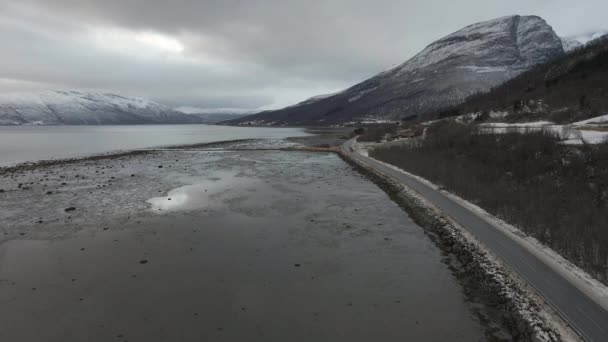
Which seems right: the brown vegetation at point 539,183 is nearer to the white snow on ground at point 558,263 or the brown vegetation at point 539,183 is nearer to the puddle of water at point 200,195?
the white snow on ground at point 558,263

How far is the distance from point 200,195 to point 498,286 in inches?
749

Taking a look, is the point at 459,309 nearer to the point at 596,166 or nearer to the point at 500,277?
the point at 500,277

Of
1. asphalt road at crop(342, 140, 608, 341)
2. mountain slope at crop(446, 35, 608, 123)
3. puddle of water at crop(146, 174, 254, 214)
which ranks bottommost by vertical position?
puddle of water at crop(146, 174, 254, 214)

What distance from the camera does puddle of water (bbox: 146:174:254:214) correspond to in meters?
19.9

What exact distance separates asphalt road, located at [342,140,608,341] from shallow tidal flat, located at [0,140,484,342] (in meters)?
1.83

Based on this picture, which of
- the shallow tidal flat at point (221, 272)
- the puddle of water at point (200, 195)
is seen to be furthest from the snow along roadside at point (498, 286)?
the puddle of water at point (200, 195)

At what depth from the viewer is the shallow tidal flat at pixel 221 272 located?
8000mm

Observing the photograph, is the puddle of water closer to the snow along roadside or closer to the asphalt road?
the snow along roadside

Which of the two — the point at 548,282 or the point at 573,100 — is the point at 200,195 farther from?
the point at 573,100

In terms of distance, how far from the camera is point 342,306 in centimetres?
892

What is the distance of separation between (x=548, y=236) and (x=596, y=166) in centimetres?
1029

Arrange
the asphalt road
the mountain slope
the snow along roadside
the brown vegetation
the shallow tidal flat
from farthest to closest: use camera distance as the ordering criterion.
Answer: the mountain slope < the brown vegetation < the shallow tidal flat < the snow along roadside < the asphalt road

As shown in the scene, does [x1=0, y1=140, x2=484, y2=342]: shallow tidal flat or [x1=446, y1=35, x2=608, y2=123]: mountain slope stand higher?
[x1=446, y1=35, x2=608, y2=123]: mountain slope

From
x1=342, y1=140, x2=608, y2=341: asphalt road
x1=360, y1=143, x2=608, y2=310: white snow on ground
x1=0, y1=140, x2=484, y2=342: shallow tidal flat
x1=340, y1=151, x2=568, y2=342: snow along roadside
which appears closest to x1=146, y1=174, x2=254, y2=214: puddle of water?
x1=0, y1=140, x2=484, y2=342: shallow tidal flat
